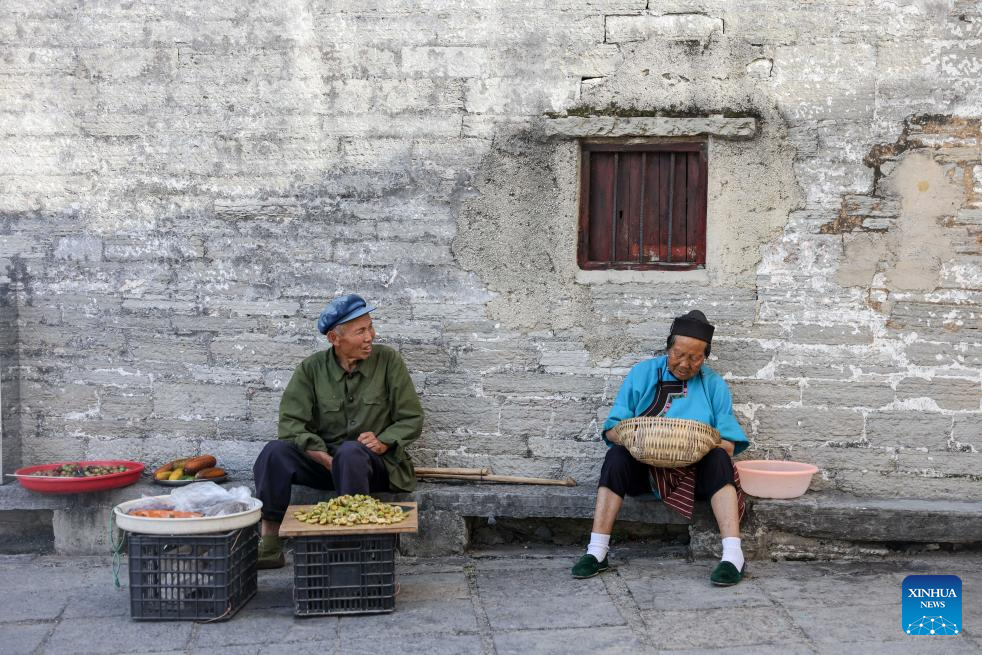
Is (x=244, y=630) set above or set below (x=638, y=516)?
below

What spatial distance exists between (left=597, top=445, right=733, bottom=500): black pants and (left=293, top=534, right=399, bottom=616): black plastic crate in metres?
A: 1.24

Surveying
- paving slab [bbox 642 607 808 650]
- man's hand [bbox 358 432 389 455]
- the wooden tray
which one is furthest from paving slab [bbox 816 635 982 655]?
man's hand [bbox 358 432 389 455]

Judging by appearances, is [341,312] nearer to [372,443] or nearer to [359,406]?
[359,406]

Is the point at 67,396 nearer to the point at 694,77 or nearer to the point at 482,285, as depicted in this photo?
the point at 482,285

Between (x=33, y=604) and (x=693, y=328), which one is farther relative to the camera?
(x=693, y=328)

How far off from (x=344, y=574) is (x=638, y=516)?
5.54 feet

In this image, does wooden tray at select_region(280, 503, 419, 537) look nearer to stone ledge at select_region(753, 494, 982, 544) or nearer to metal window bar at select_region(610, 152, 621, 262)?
stone ledge at select_region(753, 494, 982, 544)

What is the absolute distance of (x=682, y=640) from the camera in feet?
14.1

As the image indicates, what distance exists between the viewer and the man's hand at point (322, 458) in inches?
209

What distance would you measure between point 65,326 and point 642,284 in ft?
11.1

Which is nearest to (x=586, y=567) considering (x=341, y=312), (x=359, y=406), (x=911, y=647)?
(x=359, y=406)

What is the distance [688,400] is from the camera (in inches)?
212

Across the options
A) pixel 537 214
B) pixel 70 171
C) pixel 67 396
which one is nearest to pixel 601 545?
pixel 537 214

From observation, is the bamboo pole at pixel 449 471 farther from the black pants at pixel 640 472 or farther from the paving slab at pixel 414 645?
the paving slab at pixel 414 645
